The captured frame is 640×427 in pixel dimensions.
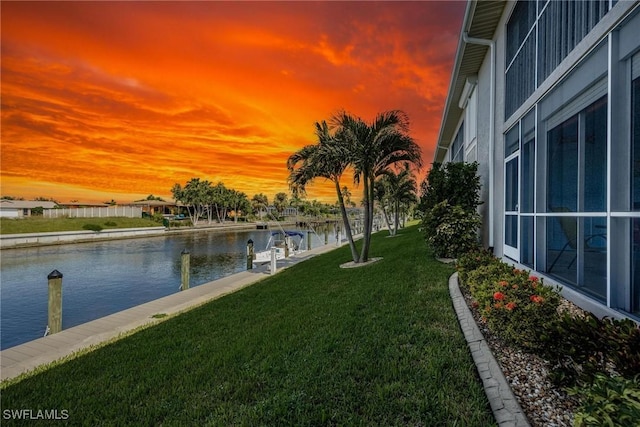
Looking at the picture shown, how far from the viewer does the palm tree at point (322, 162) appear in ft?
36.0

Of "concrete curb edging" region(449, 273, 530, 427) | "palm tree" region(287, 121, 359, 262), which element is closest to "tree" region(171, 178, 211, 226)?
"palm tree" region(287, 121, 359, 262)

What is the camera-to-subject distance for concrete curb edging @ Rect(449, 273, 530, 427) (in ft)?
7.49

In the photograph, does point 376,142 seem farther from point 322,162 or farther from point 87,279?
point 87,279

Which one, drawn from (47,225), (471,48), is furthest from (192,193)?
(471,48)

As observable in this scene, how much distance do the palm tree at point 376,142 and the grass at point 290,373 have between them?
18.9 ft

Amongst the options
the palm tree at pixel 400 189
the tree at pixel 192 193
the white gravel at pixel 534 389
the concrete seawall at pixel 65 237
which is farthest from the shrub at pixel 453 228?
the tree at pixel 192 193

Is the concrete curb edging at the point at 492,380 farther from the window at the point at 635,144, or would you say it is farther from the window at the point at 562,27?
the window at the point at 562,27

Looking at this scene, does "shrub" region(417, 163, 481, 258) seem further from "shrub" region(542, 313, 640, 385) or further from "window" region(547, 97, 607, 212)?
"shrub" region(542, 313, 640, 385)

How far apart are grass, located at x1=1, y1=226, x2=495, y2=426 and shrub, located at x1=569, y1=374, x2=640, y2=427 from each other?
738 mm

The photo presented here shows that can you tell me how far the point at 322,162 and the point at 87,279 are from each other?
38.2 feet

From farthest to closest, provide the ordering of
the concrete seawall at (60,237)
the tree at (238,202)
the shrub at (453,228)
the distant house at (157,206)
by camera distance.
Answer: the distant house at (157,206)
the tree at (238,202)
the concrete seawall at (60,237)
the shrub at (453,228)

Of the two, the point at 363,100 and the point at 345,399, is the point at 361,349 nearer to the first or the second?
the point at 345,399

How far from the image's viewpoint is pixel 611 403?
173 centimetres

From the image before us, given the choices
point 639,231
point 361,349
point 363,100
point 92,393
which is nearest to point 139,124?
point 363,100
